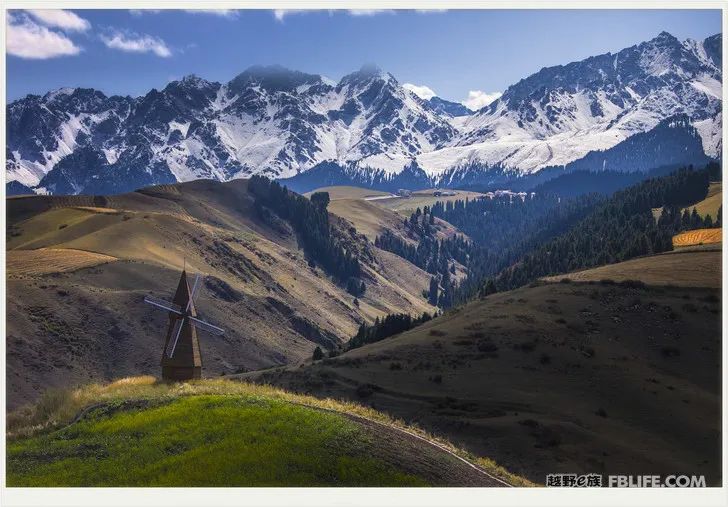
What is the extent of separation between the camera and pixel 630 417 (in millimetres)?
98750

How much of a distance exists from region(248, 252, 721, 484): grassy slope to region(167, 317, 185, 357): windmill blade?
2661 centimetres

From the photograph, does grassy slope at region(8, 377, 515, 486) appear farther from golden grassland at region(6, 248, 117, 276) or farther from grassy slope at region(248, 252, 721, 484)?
golden grassland at region(6, 248, 117, 276)

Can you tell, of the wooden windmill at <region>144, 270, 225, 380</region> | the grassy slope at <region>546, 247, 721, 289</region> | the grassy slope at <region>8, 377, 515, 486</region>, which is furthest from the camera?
the grassy slope at <region>546, 247, 721, 289</region>

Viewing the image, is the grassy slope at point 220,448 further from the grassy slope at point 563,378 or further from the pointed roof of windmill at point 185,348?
the grassy slope at point 563,378

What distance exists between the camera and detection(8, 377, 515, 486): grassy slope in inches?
2045

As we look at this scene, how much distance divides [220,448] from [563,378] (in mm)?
60742

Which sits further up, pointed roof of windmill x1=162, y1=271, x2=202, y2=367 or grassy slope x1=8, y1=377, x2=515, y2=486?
pointed roof of windmill x1=162, y1=271, x2=202, y2=367

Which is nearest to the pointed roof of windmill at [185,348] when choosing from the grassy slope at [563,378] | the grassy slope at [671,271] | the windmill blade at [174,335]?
the windmill blade at [174,335]

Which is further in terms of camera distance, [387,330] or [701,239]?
[701,239]

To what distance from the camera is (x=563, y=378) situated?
108 metres

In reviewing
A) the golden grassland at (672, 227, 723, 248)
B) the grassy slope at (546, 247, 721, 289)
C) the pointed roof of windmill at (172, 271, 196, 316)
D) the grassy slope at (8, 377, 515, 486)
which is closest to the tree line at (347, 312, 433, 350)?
the grassy slope at (546, 247, 721, 289)

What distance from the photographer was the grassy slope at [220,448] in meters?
51.9

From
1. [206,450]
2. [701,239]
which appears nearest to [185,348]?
[206,450]

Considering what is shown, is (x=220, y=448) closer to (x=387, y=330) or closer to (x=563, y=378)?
(x=563, y=378)
